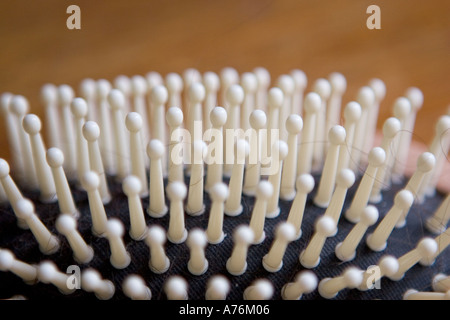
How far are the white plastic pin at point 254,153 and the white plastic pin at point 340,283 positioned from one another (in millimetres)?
75

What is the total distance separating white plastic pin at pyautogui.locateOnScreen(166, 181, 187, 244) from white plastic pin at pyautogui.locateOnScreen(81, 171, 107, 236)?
0.04 metres

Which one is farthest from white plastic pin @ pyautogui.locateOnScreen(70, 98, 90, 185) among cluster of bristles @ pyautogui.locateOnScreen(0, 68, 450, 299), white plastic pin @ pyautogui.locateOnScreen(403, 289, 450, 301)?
white plastic pin @ pyautogui.locateOnScreen(403, 289, 450, 301)

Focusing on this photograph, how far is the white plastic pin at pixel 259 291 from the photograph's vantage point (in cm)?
26

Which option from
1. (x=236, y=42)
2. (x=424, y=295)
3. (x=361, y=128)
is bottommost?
(x=424, y=295)

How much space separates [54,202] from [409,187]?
217 mm

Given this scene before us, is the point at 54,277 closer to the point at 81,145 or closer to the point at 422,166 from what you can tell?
the point at 81,145

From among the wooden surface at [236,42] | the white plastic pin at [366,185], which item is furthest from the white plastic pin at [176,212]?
the wooden surface at [236,42]

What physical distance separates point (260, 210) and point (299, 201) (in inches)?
0.9

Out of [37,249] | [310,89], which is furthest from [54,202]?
[310,89]

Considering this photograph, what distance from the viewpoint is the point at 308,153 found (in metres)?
0.37

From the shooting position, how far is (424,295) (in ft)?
0.95

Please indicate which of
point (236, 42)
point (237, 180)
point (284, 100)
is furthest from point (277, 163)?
point (236, 42)

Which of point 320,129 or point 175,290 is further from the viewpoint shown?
point 320,129

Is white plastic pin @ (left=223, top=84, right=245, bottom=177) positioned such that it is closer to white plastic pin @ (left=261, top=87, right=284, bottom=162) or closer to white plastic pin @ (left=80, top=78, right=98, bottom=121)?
white plastic pin @ (left=261, top=87, right=284, bottom=162)
